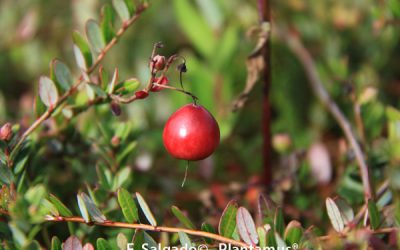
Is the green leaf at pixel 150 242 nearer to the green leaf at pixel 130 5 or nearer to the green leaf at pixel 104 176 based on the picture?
the green leaf at pixel 104 176

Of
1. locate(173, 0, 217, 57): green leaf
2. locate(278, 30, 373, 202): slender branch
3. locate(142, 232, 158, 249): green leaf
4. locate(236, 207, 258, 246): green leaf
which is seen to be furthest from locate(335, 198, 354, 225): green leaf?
locate(173, 0, 217, 57): green leaf

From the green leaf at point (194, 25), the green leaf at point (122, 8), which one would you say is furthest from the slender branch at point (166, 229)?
the green leaf at point (194, 25)

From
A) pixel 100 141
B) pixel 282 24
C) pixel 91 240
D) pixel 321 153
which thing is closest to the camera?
pixel 91 240

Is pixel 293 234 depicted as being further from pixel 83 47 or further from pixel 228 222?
pixel 83 47

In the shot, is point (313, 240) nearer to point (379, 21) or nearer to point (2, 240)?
point (2, 240)

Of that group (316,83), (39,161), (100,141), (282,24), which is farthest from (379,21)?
(39,161)

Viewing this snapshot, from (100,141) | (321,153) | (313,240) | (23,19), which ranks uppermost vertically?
(23,19)
